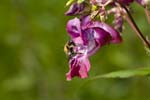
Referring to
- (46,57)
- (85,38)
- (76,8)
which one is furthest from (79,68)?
(46,57)

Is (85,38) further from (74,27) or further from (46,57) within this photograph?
(46,57)

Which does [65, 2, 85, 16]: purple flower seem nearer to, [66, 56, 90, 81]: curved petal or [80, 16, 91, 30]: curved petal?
[80, 16, 91, 30]: curved petal

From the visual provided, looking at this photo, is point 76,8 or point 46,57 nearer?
point 76,8

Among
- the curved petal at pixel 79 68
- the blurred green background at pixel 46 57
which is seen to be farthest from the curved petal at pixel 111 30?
the blurred green background at pixel 46 57

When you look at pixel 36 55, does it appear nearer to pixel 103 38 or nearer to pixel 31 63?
pixel 31 63

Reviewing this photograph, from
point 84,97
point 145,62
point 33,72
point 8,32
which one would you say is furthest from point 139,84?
point 8,32

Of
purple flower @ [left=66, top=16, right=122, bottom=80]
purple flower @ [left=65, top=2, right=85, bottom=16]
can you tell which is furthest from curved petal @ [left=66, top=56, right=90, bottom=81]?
→ purple flower @ [left=65, top=2, right=85, bottom=16]
